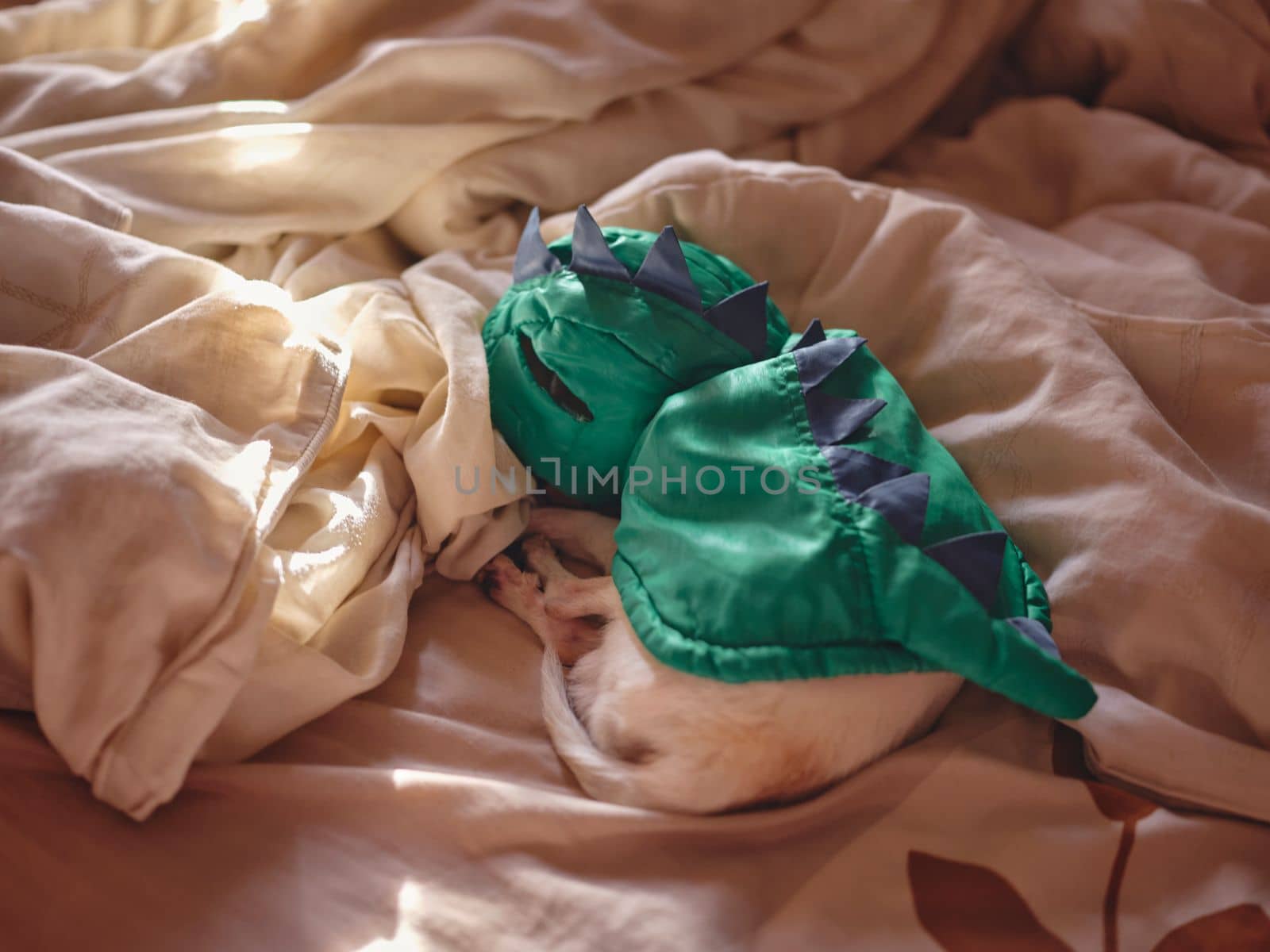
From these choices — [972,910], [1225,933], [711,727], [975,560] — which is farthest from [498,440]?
[1225,933]

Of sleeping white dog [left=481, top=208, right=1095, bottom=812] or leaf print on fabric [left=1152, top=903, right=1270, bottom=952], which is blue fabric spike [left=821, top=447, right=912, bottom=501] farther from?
leaf print on fabric [left=1152, top=903, right=1270, bottom=952]

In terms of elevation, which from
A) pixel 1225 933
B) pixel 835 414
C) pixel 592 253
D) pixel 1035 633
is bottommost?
pixel 1225 933

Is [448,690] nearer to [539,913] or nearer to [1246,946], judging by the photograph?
[539,913]

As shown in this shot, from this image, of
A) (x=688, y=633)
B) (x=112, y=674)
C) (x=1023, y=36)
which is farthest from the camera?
(x=1023, y=36)

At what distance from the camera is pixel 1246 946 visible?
29.4 inches

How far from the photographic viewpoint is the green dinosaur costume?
791 mm

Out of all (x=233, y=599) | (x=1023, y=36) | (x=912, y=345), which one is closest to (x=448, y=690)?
(x=233, y=599)

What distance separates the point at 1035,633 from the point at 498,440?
1.89ft

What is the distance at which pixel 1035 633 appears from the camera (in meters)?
0.81

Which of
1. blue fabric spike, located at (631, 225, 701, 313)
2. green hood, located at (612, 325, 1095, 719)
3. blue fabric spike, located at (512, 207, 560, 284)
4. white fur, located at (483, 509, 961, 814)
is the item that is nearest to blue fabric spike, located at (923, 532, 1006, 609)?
green hood, located at (612, 325, 1095, 719)

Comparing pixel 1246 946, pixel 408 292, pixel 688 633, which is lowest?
pixel 1246 946

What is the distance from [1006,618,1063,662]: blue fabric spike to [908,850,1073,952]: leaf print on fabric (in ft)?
0.62

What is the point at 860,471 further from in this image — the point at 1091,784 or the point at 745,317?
the point at 1091,784

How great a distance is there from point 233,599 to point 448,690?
0.24m
